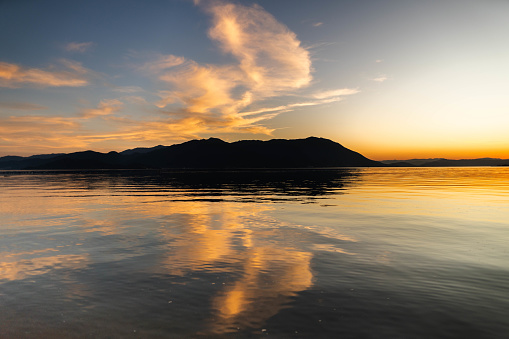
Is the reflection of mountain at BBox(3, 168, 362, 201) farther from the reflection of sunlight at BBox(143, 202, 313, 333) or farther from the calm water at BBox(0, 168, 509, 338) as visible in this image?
the calm water at BBox(0, 168, 509, 338)

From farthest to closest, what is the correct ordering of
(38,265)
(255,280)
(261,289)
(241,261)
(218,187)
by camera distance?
(218,187)
(241,261)
(38,265)
(255,280)
(261,289)

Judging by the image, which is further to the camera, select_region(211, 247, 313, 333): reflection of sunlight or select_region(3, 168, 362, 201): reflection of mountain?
select_region(3, 168, 362, 201): reflection of mountain

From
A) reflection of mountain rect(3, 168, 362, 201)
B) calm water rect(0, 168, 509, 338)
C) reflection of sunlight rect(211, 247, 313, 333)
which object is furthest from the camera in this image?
reflection of mountain rect(3, 168, 362, 201)

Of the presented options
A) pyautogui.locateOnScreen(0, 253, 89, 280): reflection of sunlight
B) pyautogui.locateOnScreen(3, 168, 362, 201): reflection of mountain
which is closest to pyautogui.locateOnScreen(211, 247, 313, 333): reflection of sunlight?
pyautogui.locateOnScreen(0, 253, 89, 280): reflection of sunlight

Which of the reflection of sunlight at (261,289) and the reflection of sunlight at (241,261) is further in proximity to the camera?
the reflection of sunlight at (241,261)

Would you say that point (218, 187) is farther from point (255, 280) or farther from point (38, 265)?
point (255, 280)

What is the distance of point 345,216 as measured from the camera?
28.2 meters

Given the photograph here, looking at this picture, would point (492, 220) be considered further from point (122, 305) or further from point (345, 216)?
point (122, 305)

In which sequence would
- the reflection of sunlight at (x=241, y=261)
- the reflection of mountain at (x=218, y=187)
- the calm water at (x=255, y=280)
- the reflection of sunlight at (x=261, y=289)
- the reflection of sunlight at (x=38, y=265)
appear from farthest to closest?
the reflection of mountain at (x=218, y=187), the reflection of sunlight at (x=38, y=265), the reflection of sunlight at (x=241, y=261), the reflection of sunlight at (x=261, y=289), the calm water at (x=255, y=280)

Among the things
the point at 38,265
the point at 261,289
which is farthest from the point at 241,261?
the point at 38,265

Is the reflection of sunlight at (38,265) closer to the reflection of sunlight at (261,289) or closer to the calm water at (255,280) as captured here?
the calm water at (255,280)

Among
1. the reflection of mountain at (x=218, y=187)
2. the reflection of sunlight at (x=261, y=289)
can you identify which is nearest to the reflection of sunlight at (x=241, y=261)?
the reflection of sunlight at (x=261, y=289)

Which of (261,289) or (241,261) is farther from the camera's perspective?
(241,261)

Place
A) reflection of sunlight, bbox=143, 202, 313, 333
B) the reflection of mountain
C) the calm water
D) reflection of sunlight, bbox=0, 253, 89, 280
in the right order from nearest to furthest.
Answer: the calm water < reflection of sunlight, bbox=143, 202, 313, 333 < reflection of sunlight, bbox=0, 253, 89, 280 < the reflection of mountain
